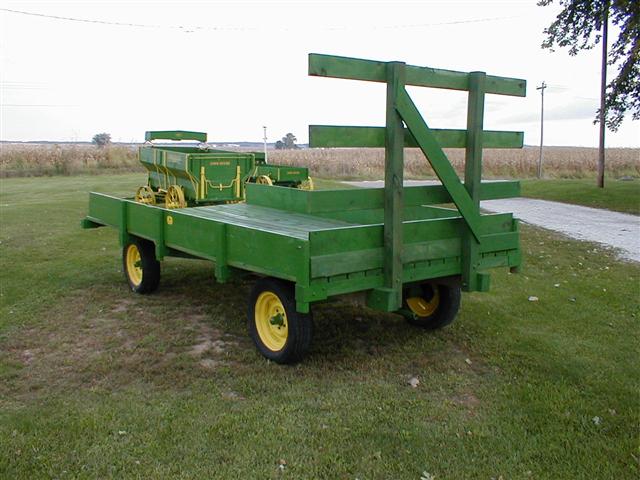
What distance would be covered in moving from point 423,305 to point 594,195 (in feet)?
56.2

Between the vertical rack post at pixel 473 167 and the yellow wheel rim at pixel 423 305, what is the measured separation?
0.74 meters

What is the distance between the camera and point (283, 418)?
416 centimetres

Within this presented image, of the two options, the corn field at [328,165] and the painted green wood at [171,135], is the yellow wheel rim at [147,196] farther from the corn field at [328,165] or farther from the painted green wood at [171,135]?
the corn field at [328,165]

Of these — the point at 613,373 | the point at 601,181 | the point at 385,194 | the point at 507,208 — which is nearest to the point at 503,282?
the point at 613,373

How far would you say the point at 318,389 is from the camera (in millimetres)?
4637

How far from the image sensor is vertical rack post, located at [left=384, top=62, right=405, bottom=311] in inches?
178

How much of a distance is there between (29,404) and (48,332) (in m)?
1.72

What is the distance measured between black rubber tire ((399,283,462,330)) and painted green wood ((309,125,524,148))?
4.59 feet

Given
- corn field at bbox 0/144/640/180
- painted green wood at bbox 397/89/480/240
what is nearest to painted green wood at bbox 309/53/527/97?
painted green wood at bbox 397/89/480/240

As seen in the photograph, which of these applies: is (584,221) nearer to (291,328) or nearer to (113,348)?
(291,328)

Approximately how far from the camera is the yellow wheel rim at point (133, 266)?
749 cm

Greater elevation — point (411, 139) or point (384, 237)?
point (411, 139)

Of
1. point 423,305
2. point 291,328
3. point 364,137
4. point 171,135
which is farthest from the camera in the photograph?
point 171,135

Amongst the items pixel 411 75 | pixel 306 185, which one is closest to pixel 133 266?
pixel 411 75
